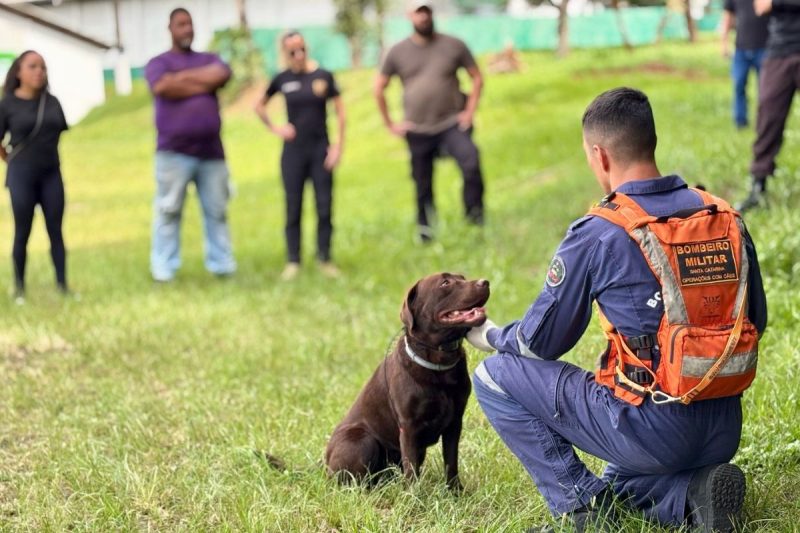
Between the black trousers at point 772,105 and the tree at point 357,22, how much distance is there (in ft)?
109

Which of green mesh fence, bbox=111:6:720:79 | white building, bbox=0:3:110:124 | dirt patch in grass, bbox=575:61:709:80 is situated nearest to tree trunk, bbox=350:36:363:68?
green mesh fence, bbox=111:6:720:79

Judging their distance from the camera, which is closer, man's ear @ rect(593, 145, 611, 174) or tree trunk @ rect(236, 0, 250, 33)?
man's ear @ rect(593, 145, 611, 174)

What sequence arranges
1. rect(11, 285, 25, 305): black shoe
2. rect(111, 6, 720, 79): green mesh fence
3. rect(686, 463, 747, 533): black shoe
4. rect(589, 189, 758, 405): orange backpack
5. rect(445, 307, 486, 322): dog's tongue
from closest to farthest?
rect(589, 189, 758, 405): orange backpack < rect(686, 463, 747, 533): black shoe < rect(445, 307, 486, 322): dog's tongue < rect(11, 285, 25, 305): black shoe < rect(111, 6, 720, 79): green mesh fence

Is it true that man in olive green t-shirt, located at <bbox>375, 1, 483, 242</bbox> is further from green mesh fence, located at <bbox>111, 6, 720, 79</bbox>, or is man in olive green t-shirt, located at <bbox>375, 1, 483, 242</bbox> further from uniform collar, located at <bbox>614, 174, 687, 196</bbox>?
green mesh fence, located at <bbox>111, 6, 720, 79</bbox>

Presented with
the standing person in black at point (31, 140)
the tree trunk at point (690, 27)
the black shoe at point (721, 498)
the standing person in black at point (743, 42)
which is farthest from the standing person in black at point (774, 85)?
the tree trunk at point (690, 27)

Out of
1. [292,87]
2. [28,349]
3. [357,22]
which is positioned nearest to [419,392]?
Answer: [28,349]

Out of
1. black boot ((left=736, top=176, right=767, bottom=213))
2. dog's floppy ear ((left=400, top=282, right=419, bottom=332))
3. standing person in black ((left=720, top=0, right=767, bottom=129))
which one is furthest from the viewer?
standing person in black ((left=720, top=0, right=767, bottom=129))

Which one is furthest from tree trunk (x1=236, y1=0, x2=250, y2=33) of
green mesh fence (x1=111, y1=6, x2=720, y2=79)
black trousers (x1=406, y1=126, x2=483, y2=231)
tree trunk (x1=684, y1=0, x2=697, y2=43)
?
black trousers (x1=406, y1=126, x2=483, y2=231)

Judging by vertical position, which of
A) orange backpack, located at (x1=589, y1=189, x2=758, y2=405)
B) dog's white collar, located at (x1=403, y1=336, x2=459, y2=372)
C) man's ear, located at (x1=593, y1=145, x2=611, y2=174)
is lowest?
dog's white collar, located at (x1=403, y1=336, x2=459, y2=372)

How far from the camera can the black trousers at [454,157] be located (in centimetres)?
1075

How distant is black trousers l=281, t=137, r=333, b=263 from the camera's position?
10680 mm

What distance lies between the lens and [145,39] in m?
29.3

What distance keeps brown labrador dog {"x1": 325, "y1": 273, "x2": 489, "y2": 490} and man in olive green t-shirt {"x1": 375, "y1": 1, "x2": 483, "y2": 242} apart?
6.37 m

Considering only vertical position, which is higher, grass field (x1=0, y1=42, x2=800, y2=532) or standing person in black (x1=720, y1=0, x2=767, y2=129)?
standing person in black (x1=720, y1=0, x2=767, y2=129)
